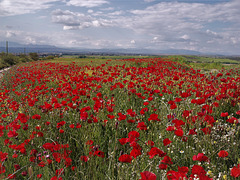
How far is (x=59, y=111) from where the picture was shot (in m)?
4.15

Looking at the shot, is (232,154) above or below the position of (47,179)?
above

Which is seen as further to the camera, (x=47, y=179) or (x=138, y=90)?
(x=138, y=90)

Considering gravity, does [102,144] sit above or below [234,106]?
below

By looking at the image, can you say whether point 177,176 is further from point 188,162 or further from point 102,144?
point 102,144

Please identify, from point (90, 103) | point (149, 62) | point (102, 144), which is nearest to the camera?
point (102, 144)

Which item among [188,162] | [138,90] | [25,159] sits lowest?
[25,159]

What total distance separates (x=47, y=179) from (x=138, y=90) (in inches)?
183

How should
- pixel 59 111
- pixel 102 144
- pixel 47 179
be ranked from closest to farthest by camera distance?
pixel 47 179 → pixel 102 144 → pixel 59 111

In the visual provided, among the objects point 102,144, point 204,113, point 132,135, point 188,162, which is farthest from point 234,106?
point 132,135

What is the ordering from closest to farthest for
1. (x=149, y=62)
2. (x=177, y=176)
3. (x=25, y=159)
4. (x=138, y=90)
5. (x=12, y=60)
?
(x=177, y=176) < (x=25, y=159) < (x=138, y=90) < (x=149, y=62) < (x=12, y=60)

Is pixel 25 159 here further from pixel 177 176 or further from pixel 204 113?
pixel 204 113

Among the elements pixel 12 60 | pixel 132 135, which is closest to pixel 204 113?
pixel 132 135

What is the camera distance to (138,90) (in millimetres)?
6484

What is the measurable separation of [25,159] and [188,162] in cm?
254
